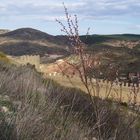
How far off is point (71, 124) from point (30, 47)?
539ft

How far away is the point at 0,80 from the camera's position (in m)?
6.86

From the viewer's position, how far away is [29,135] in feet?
13.8

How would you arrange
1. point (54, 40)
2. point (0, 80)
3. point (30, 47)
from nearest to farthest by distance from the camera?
point (0, 80) < point (30, 47) < point (54, 40)

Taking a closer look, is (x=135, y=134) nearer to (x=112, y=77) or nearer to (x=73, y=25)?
(x=112, y=77)

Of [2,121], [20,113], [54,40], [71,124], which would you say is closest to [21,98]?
[71,124]

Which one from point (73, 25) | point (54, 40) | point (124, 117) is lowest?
point (54, 40)

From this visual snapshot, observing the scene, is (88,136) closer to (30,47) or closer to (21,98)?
(21,98)

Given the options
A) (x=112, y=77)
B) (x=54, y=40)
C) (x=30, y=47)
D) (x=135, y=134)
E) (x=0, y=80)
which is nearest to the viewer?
(x=112, y=77)

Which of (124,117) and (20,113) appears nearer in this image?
(20,113)

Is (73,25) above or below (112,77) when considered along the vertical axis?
above

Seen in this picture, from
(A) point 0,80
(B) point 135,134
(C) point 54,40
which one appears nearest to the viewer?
(B) point 135,134

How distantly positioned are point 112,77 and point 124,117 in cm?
201

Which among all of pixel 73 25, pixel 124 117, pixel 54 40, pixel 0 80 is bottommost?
pixel 54 40

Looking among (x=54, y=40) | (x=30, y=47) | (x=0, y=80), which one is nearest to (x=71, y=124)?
(x=0, y=80)
